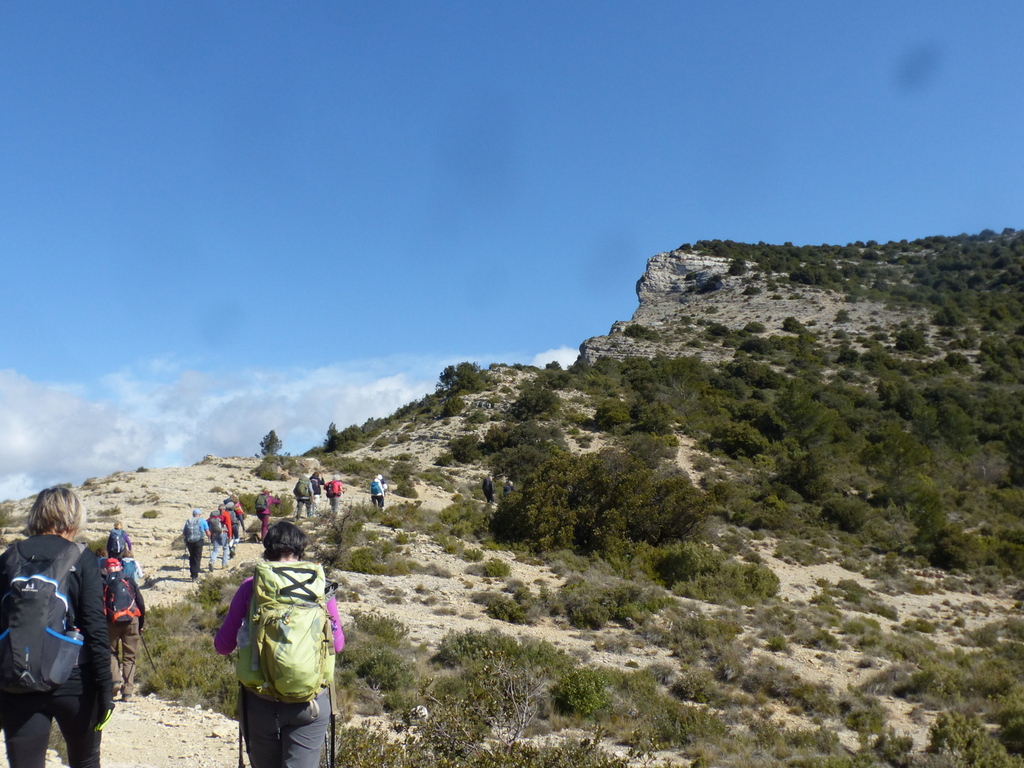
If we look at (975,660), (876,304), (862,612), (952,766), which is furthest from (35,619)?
(876,304)

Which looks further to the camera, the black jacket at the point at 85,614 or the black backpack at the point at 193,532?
the black backpack at the point at 193,532

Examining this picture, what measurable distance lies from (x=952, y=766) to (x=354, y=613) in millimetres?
8532

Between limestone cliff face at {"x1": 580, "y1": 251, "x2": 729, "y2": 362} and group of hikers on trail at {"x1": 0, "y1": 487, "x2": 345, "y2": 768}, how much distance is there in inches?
1999

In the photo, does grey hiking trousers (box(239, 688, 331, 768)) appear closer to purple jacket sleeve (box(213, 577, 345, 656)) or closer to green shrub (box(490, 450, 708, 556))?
purple jacket sleeve (box(213, 577, 345, 656))

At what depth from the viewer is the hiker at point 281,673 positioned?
9.18 feet

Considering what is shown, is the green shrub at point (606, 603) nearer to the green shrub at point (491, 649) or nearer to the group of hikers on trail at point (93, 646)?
the green shrub at point (491, 649)

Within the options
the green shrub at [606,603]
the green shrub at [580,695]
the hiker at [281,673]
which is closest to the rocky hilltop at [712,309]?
the green shrub at [606,603]

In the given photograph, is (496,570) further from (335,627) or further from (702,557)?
(335,627)

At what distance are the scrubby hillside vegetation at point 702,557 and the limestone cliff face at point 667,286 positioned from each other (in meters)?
4.98

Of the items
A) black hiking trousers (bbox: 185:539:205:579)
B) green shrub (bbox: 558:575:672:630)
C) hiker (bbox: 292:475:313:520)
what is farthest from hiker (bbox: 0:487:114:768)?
hiker (bbox: 292:475:313:520)

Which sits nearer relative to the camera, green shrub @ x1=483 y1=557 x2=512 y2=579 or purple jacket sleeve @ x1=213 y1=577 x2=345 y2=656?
purple jacket sleeve @ x1=213 y1=577 x2=345 y2=656

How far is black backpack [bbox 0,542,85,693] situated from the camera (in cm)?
266

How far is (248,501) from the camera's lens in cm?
2055

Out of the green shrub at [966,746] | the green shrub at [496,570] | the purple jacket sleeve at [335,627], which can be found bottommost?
the green shrub at [966,746]
